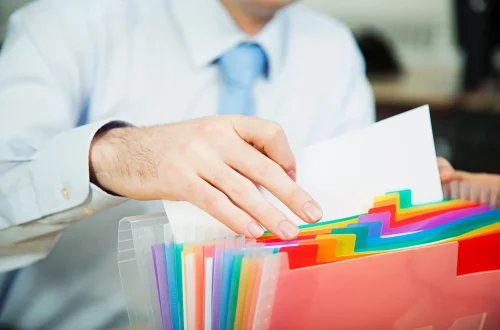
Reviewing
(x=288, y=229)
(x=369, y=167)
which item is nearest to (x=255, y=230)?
(x=288, y=229)

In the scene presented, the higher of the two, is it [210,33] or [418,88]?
[210,33]

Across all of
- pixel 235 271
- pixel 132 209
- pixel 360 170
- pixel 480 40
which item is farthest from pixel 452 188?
pixel 480 40

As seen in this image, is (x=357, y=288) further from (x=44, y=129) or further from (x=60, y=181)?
(x=44, y=129)

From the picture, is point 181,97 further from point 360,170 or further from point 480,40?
point 480,40

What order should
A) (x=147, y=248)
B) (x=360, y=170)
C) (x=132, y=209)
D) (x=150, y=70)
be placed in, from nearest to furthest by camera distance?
(x=147, y=248) → (x=360, y=170) → (x=132, y=209) → (x=150, y=70)

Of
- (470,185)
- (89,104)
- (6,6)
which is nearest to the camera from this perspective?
(470,185)

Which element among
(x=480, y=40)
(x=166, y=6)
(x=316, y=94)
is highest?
(x=166, y=6)

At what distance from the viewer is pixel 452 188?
0.48 meters

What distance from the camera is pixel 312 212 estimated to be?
1.27 feet

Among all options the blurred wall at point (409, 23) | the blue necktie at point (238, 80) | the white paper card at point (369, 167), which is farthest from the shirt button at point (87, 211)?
the blurred wall at point (409, 23)

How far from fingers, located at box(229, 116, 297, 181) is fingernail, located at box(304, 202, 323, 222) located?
45mm

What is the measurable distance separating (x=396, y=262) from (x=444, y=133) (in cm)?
142

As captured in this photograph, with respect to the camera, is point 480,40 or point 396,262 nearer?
point 396,262

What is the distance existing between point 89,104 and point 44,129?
135 millimetres
